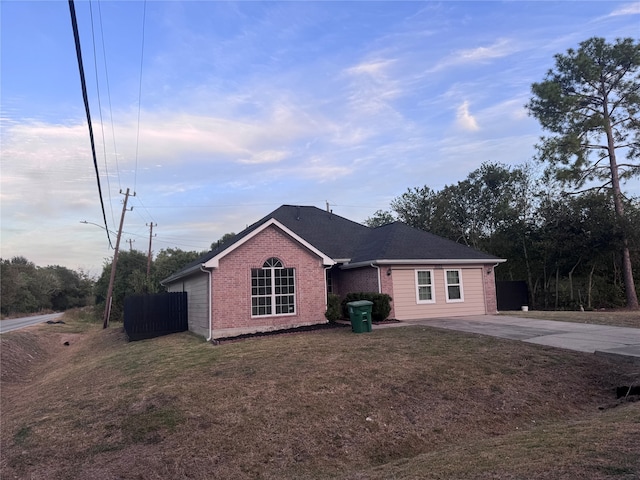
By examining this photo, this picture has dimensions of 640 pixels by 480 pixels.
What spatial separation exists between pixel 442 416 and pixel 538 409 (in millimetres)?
1703

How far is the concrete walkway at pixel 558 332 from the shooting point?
34.4ft

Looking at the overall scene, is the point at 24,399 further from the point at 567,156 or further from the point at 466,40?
the point at 567,156

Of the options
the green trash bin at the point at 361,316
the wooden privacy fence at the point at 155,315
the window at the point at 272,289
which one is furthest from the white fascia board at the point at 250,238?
the wooden privacy fence at the point at 155,315

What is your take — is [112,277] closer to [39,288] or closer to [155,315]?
[155,315]

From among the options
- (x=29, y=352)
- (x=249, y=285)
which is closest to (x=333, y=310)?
(x=249, y=285)

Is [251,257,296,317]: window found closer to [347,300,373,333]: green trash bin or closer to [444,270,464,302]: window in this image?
[347,300,373,333]: green trash bin

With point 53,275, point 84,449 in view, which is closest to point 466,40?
point 84,449

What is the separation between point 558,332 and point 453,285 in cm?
596

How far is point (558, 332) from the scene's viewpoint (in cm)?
1338

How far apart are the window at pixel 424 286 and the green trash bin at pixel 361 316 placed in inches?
194

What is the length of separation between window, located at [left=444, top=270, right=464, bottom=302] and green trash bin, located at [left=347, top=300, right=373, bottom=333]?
20.2ft

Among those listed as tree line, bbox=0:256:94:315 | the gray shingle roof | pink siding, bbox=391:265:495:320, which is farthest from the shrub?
tree line, bbox=0:256:94:315

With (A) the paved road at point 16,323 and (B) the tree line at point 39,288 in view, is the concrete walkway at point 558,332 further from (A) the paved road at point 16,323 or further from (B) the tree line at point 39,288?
(B) the tree line at point 39,288

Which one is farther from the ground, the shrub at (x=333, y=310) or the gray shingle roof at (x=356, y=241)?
the gray shingle roof at (x=356, y=241)
